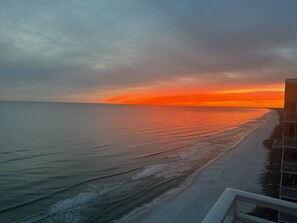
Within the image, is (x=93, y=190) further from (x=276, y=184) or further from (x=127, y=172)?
(x=276, y=184)

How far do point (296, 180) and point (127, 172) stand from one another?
1479cm

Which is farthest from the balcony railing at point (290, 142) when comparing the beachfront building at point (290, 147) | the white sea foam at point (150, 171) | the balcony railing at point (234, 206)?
the balcony railing at point (234, 206)

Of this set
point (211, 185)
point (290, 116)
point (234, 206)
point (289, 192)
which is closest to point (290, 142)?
point (290, 116)

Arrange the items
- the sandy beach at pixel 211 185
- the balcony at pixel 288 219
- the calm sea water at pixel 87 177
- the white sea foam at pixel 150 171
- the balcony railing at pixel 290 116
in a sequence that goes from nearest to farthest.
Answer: the balcony at pixel 288 219, the sandy beach at pixel 211 185, the calm sea water at pixel 87 177, the balcony railing at pixel 290 116, the white sea foam at pixel 150 171

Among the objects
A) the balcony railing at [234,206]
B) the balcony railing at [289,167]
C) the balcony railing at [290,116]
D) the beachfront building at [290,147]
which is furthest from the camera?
the balcony railing at [290,116]

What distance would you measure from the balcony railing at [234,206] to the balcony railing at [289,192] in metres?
16.9

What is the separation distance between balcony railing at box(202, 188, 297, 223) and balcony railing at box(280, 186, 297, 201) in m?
16.9

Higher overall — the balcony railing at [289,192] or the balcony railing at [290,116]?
the balcony railing at [290,116]

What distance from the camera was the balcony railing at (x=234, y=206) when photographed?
87.6 inches

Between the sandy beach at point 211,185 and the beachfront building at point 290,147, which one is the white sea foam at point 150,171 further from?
the beachfront building at point 290,147

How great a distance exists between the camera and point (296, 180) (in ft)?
61.8

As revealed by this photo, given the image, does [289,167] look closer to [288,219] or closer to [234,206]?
[288,219]

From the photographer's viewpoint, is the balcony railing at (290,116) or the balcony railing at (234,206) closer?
the balcony railing at (234,206)

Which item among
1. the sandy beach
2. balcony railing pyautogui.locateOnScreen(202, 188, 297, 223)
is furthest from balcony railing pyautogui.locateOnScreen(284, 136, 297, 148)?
balcony railing pyautogui.locateOnScreen(202, 188, 297, 223)
